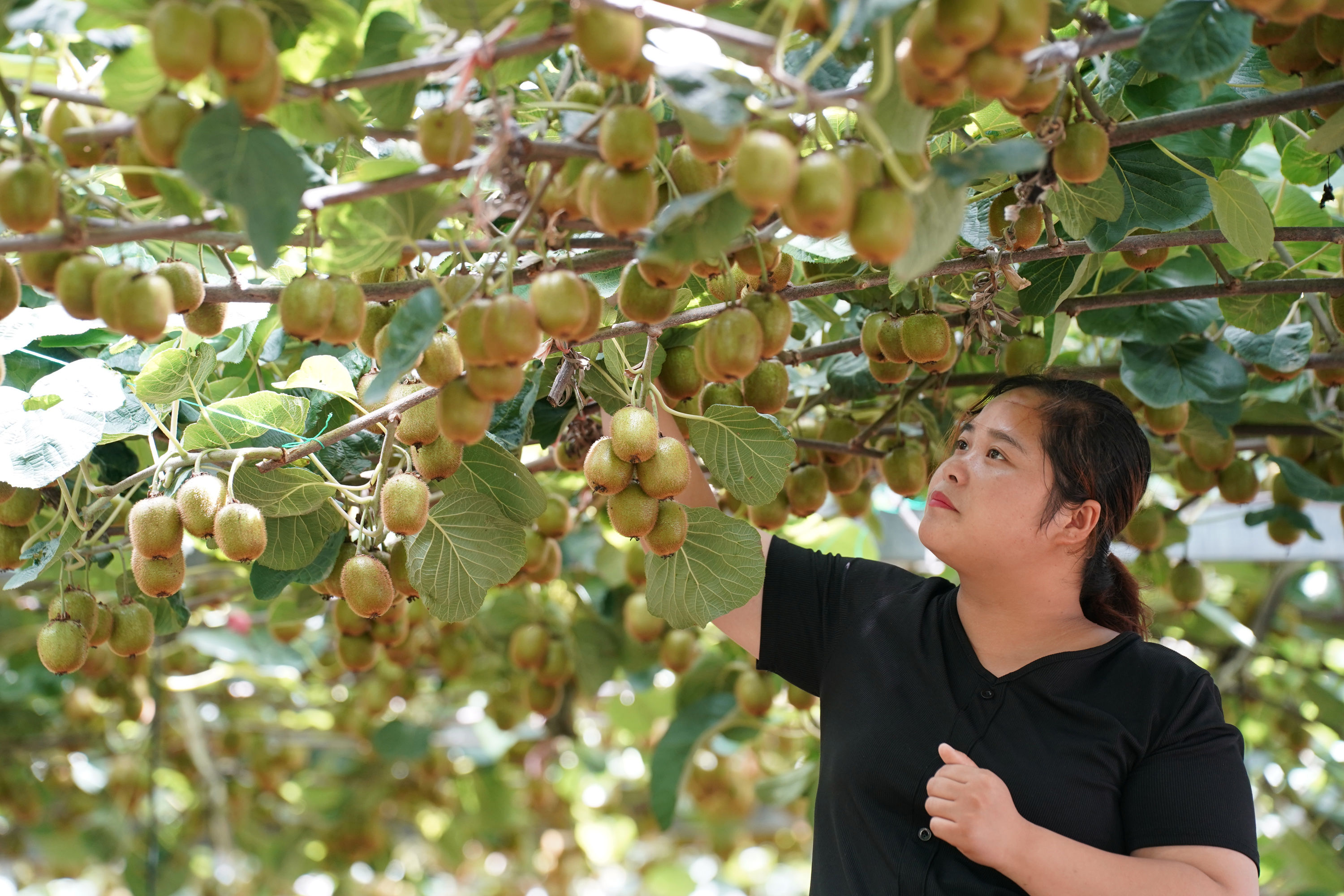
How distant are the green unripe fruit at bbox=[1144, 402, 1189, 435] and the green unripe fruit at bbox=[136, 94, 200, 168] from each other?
1647mm

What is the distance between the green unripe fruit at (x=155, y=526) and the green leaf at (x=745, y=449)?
61 centimetres

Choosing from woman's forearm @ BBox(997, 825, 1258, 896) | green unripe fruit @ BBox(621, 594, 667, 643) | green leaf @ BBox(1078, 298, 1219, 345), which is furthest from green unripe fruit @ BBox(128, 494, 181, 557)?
green unripe fruit @ BBox(621, 594, 667, 643)

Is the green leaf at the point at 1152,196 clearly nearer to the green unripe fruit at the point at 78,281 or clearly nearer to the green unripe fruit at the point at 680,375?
the green unripe fruit at the point at 680,375

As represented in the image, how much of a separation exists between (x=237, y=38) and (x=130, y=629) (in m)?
1.02

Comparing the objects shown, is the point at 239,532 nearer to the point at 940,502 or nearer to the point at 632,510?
the point at 632,510

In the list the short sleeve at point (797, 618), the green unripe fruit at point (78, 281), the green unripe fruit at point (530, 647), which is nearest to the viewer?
the green unripe fruit at point (78, 281)

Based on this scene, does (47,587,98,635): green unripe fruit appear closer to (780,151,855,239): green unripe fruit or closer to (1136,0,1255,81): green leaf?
(780,151,855,239): green unripe fruit

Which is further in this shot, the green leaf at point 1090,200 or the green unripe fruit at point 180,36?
the green leaf at point 1090,200

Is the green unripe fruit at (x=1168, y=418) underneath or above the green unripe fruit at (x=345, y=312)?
underneath

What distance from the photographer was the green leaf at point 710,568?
4.88 feet

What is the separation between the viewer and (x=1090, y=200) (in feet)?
4.11

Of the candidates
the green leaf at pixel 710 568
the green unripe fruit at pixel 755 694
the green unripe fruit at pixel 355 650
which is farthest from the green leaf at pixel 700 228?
the green unripe fruit at pixel 755 694

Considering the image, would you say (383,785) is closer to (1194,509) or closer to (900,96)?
(1194,509)

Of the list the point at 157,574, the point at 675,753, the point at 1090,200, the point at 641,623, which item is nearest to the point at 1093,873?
the point at 1090,200
